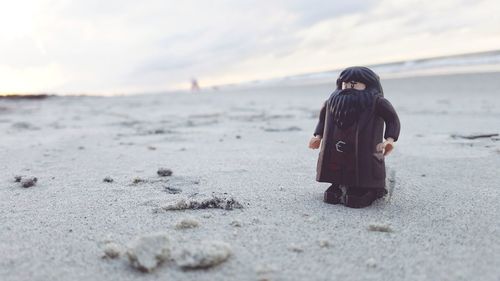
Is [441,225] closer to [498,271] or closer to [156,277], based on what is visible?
[498,271]

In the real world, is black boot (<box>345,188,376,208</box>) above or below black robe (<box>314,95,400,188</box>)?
below

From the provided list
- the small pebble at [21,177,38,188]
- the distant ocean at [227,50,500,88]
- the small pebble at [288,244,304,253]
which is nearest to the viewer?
the small pebble at [288,244,304,253]

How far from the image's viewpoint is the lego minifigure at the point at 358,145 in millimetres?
2150

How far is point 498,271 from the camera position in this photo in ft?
4.67

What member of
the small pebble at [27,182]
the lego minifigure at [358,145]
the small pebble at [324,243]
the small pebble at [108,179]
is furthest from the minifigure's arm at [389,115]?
the small pebble at [27,182]

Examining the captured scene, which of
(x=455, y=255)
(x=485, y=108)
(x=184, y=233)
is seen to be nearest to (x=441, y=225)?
(x=455, y=255)

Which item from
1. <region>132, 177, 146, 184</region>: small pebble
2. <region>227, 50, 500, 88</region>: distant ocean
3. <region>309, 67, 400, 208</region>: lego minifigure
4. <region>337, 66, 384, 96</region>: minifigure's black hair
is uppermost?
<region>227, 50, 500, 88</region>: distant ocean

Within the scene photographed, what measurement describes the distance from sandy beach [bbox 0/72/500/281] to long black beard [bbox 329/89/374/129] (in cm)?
37

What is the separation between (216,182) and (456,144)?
2061mm

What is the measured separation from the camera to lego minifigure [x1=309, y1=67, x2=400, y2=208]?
2.15 metres

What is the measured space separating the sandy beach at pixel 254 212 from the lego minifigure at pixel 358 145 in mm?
83

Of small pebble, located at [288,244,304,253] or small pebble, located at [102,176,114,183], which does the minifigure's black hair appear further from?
small pebble, located at [102,176,114,183]

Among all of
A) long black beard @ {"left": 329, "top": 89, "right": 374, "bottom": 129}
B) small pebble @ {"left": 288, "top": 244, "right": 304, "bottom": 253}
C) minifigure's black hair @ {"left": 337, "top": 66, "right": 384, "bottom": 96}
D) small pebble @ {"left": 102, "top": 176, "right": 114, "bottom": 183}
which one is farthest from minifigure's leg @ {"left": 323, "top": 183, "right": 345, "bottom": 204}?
small pebble @ {"left": 102, "top": 176, "right": 114, "bottom": 183}

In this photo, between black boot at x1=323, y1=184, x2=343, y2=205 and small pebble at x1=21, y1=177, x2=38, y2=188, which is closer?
black boot at x1=323, y1=184, x2=343, y2=205
